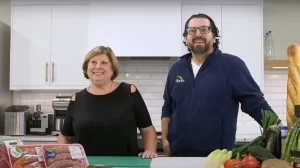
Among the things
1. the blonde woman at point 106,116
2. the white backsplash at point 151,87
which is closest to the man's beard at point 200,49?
the blonde woman at point 106,116

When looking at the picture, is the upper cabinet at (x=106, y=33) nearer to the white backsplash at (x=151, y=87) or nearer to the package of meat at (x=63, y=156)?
the white backsplash at (x=151, y=87)

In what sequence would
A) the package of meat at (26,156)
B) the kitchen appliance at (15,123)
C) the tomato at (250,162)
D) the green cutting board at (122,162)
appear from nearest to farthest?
the tomato at (250,162) < the package of meat at (26,156) < the green cutting board at (122,162) < the kitchen appliance at (15,123)

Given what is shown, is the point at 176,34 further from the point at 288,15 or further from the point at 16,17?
the point at 16,17

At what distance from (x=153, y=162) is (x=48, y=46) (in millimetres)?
2634

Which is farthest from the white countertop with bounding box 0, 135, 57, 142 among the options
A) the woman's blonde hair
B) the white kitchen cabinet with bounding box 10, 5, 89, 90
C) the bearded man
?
the bearded man

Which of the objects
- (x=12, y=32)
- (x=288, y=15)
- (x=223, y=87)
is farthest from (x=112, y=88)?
(x=288, y=15)

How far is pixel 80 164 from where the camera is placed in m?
1.28

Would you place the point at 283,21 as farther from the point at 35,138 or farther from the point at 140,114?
the point at 35,138

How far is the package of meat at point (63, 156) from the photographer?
49.4 inches

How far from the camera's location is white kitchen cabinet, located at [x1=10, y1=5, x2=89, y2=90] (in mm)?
3621

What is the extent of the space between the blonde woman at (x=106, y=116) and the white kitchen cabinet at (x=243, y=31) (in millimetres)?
1850

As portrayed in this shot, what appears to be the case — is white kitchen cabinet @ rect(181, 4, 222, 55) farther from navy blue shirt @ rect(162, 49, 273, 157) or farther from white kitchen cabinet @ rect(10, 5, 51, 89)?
navy blue shirt @ rect(162, 49, 273, 157)

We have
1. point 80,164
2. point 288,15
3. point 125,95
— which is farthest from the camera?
point 288,15

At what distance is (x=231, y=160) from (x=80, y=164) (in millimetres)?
566
